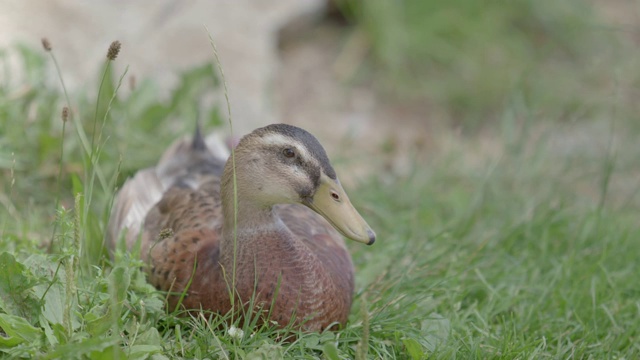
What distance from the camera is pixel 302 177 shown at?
283 cm

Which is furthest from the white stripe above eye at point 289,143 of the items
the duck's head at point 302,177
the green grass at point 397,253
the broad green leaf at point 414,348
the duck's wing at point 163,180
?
the duck's wing at point 163,180

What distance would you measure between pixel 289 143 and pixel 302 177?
0.12m

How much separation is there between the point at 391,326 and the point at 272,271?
50cm

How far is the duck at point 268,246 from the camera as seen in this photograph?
2.84 metres

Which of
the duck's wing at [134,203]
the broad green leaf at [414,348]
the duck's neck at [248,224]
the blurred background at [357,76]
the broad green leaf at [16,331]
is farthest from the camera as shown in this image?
the blurred background at [357,76]

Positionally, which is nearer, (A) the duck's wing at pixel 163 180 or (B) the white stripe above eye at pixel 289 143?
(B) the white stripe above eye at pixel 289 143

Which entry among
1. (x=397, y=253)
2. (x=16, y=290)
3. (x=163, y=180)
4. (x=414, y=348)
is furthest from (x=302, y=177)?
(x=163, y=180)

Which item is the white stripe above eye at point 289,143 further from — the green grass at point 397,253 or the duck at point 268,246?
the green grass at point 397,253

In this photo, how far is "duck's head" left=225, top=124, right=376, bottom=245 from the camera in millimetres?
2822

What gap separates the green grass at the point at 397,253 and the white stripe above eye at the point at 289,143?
0.52 metres

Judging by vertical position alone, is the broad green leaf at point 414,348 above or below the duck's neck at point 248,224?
below

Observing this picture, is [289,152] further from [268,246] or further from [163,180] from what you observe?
[163,180]

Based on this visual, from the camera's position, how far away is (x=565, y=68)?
22.2 feet

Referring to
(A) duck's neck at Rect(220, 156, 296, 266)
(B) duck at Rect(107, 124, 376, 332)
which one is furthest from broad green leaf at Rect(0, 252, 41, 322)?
(A) duck's neck at Rect(220, 156, 296, 266)
